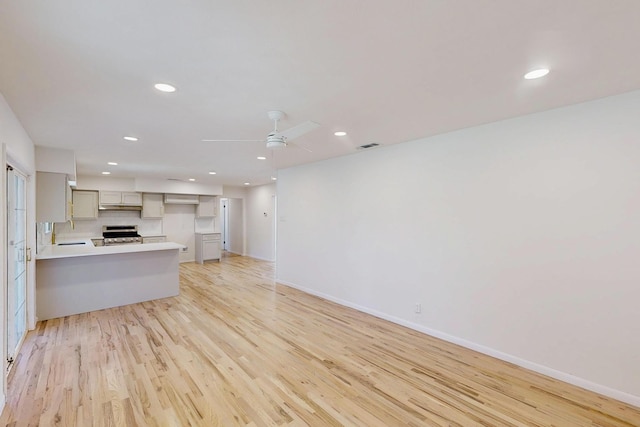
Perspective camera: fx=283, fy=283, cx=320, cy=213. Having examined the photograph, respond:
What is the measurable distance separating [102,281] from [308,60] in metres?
4.81

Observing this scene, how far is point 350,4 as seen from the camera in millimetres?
1339

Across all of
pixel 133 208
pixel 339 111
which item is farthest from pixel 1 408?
pixel 133 208

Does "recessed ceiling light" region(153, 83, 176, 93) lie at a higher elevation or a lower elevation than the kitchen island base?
higher

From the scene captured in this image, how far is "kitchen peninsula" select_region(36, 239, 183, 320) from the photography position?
4.08 meters

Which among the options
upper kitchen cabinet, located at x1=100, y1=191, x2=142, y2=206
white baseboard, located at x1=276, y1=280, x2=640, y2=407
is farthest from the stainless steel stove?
white baseboard, located at x1=276, y1=280, x2=640, y2=407

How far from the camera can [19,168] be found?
3070 mm

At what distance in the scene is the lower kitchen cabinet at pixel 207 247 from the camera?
8.55 meters

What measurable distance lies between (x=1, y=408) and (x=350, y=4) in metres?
3.68

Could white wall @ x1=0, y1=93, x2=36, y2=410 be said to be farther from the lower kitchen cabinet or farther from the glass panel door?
the lower kitchen cabinet

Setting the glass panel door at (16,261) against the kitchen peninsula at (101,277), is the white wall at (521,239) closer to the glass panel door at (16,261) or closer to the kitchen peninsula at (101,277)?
the kitchen peninsula at (101,277)

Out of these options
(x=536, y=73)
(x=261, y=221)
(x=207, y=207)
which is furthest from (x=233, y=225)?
(x=536, y=73)

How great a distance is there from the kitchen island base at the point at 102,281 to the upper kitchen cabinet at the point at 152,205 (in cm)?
355

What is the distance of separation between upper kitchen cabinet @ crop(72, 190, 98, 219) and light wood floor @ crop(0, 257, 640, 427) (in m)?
4.15

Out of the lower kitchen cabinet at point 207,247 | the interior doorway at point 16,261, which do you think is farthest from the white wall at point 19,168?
the lower kitchen cabinet at point 207,247
